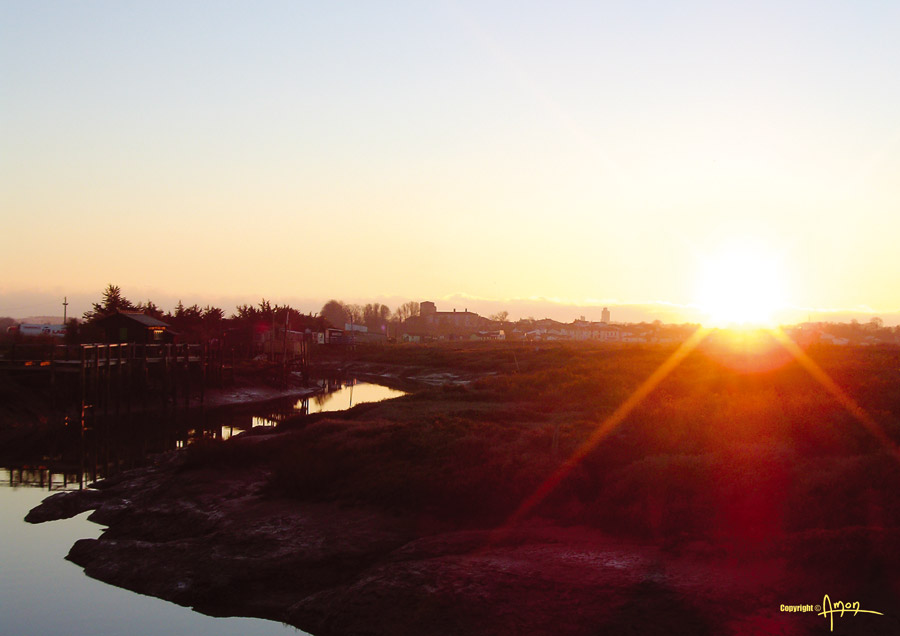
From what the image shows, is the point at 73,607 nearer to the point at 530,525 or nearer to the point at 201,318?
the point at 530,525

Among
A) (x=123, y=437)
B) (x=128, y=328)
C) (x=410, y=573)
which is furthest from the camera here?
(x=128, y=328)

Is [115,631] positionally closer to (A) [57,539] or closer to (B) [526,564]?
(A) [57,539]

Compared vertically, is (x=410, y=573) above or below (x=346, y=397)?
above

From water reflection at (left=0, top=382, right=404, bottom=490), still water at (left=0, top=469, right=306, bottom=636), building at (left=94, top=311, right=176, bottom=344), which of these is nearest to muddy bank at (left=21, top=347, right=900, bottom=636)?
still water at (left=0, top=469, right=306, bottom=636)

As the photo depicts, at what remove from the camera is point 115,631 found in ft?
41.8

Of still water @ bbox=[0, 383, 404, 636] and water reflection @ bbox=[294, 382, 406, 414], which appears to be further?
water reflection @ bbox=[294, 382, 406, 414]

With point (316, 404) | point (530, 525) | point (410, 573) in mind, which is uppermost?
point (530, 525)

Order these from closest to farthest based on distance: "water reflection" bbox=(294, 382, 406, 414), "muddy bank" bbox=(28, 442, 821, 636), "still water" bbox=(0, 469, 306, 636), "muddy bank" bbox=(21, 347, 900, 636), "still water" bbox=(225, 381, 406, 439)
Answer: "muddy bank" bbox=(28, 442, 821, 636) < "muddy bank" bbox=(21, 347, 900, 636) < "still water" bbox=(0, 469, 306, 636) < "still water" bbox=(225, 381, 406, 439) < "water reflection" bbox=(294, 382, 406, 414)

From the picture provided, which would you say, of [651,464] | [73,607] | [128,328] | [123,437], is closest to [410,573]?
[73,607]

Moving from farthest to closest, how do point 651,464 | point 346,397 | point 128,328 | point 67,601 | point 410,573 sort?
1. point 346,397
2. point 128,328
3. point 651,464
4. point 67,601
5. point 410,573

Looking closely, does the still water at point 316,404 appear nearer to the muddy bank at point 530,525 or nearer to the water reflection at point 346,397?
the water reflection at point 346,397

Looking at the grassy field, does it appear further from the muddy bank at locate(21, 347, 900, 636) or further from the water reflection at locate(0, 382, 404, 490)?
the water reflection at locate(0, 382, 404, 490)

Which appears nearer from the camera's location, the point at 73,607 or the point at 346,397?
the point at 73,607

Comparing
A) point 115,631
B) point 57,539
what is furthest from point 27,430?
point 115,631
